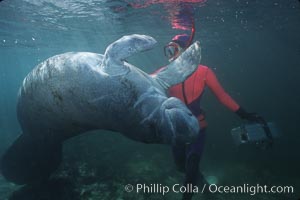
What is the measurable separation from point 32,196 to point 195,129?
4.83 m

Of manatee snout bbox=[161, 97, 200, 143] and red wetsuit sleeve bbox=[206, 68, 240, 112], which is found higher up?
manatee snout bbox=[161, 97, 200, 143]

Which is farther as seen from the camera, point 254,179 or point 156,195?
point 254,179

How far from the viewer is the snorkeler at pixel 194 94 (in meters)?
5.59

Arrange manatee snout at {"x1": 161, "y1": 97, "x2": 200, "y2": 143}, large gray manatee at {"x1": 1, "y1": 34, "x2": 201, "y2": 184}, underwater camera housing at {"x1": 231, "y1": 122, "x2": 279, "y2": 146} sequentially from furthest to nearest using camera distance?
underwater camera housing at {"x1": 231, "y1": 122, "x2": 279, "y2": 146}
large gray manatee at {"x1": 1, "y1": 34, "x2": 201, "y2": 184}
manatee snout at {"x1": 161, "y1": 97, "x2": 200, "y2": 143}

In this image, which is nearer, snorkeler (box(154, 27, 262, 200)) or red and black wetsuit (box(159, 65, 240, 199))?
snorkeler (box(154, 27, 262, 200))

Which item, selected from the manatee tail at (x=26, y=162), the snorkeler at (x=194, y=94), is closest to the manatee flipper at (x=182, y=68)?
the snorkeler at (x=194, y=94)

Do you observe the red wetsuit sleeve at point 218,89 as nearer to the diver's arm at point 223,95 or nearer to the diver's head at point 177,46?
the diver's arm at point 223,95

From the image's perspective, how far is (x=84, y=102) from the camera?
3.59 metres

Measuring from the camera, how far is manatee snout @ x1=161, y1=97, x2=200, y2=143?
3117 millimetres

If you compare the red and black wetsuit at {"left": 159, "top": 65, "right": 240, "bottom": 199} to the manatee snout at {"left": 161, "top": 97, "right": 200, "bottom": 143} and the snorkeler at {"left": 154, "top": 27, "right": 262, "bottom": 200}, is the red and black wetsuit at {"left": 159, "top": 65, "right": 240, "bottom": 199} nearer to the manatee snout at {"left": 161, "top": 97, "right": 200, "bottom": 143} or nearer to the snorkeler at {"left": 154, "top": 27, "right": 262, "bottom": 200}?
the snorkeler at {"left": 154, "top": 27, "right": 262, "bottom": 200}

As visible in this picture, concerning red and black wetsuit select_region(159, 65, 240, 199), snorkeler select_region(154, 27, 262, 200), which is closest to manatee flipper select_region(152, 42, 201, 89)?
snorkeler select_region(154, 27, 262, 200)

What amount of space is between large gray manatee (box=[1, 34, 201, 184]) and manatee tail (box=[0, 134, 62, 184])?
2.05 m

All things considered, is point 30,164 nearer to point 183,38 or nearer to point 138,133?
point 138,133

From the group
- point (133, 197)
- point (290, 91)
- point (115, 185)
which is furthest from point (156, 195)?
point (290, 91)
